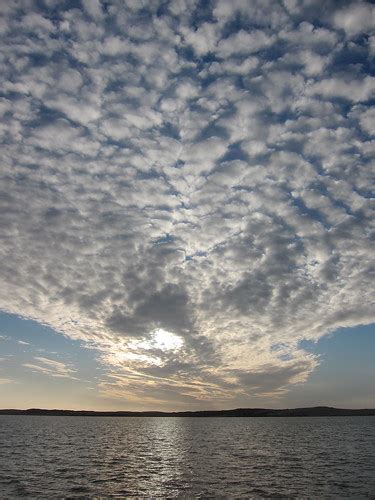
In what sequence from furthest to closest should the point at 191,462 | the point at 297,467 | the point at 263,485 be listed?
the point at 191,462
the point at 297,467
the point at 263,485

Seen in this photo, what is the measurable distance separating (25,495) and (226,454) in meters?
42.0

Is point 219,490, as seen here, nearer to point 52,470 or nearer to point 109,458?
point 52,470

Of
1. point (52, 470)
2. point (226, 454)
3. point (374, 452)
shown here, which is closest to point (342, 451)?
point (374, 452)

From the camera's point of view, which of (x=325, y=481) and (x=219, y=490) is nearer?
(x=219, y=490)

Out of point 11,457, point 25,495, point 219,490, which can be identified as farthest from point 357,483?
point 11,457

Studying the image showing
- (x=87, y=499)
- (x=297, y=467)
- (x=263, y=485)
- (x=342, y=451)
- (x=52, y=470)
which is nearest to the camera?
(x=87, y=499)

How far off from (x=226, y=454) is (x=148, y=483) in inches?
1185

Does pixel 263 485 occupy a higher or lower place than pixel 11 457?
lower

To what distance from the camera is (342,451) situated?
243 ft

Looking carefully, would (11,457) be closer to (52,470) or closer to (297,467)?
(52,470)

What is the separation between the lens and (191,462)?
58.2 m

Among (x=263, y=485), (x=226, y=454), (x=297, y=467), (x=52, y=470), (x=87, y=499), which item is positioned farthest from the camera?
(x=226, y=454)

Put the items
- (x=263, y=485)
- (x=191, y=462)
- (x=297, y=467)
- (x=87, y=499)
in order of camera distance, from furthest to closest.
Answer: (x=191, y=462), (x=297, y=467), (x=263, y=485), (x=87, y=499)

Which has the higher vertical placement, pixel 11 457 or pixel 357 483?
pixel 11 457
